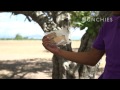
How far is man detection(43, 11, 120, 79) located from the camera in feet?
3.34

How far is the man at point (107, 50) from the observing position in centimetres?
102

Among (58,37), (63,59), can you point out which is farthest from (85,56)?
(63,59)

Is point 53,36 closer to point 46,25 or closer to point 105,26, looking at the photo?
point 105,26

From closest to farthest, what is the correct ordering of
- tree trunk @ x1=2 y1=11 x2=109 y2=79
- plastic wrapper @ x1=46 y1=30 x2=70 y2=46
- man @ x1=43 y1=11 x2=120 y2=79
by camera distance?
man @ x1=43 y1=11 x2=120 y2=79 < plastic wrapper @ x1=46 y1=30 x2=70 y2=46 < tree trunk @ x1=2 y1=11 x2=109 y2=79

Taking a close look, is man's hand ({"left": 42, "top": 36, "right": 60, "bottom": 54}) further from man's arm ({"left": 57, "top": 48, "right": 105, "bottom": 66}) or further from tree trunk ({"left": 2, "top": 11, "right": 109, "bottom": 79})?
tree trunk ({"left": 2, "top": 11, "right": 109, "bottom": 79})

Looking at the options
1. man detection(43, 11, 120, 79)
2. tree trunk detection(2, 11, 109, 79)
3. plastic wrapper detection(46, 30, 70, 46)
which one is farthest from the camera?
tree trunk detection(2, 11, 109, 79)

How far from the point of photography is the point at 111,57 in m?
1.03

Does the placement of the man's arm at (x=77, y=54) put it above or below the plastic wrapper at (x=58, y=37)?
below

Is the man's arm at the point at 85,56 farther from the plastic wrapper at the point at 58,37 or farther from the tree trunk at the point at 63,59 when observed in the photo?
the tree trunk at the point at 63,59

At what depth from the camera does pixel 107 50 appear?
105 centimetres

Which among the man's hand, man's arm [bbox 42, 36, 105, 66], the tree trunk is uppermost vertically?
the man's hand

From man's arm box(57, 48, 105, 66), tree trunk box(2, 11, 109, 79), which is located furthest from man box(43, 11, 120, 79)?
tree trunk box(2, 11, 109, 79)

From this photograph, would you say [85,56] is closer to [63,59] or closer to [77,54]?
[77,54]

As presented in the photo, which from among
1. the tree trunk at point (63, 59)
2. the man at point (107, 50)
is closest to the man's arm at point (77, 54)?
the man at point (107, 50)
